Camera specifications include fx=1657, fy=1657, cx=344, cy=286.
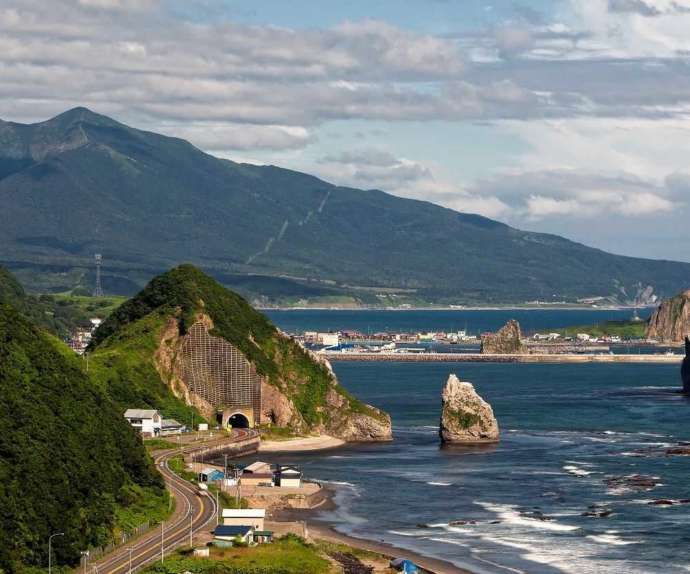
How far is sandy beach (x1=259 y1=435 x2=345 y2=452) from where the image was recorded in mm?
179250

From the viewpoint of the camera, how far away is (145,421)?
174 m

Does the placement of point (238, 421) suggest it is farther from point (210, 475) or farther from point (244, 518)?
point (244, 518)

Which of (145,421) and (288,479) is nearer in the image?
(288,479)

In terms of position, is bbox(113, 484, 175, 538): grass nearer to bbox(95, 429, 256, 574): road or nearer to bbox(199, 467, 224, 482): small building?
bbox(95, 429, 256, 574): road

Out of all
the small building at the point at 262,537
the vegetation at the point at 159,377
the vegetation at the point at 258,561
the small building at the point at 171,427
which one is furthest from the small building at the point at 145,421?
the vegetation at the point at 258,561

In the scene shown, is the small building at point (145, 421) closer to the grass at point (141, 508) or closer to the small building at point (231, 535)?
the grass at point (141, 508)

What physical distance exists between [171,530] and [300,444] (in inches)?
2684

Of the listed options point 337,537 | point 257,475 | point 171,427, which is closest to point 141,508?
point 337,537

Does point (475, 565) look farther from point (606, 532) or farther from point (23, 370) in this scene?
point (23, 370)

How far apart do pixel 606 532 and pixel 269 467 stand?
39.8 m

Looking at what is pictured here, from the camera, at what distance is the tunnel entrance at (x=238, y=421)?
191575 mm

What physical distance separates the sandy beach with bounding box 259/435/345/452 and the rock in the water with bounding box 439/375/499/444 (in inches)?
504

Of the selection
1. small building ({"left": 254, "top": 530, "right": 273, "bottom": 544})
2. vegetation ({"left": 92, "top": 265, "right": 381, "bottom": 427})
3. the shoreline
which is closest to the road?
small building ({"left": 254, "top": 530, "right": 273, "bottom": 544})

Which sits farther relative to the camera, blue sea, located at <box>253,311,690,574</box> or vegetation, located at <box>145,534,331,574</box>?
blue sea, located at <box>253,311,690,574</box>
